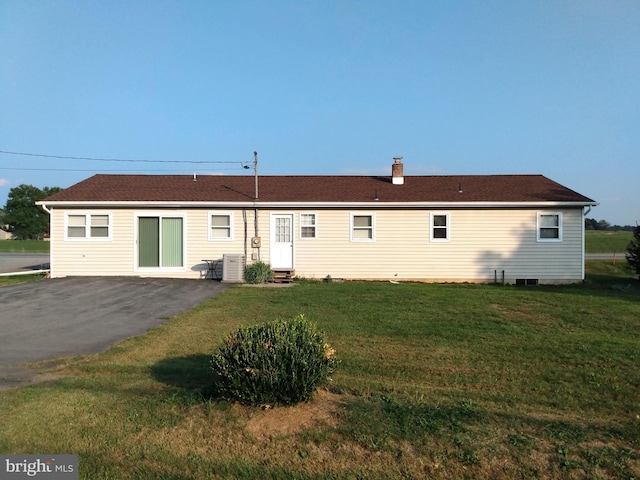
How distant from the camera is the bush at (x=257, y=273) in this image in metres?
15.8

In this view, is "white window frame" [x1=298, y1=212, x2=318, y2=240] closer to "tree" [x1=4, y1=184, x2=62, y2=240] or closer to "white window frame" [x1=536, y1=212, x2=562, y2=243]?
"white window frame" [x1=536, y1=212, x2=562, y2=243]

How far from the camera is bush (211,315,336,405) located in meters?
4.37

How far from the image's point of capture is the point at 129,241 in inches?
663

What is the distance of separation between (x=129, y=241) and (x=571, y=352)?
1434cm

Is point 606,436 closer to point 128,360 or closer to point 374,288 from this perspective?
point 128,360

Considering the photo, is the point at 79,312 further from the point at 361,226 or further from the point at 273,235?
the point at 361,226

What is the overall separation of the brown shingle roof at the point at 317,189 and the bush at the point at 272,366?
487 inches

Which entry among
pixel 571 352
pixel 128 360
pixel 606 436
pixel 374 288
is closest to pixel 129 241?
pixel 374 288

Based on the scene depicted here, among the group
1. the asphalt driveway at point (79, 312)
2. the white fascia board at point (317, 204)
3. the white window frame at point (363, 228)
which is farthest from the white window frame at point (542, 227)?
the asphalt driveway at point (79, 312)

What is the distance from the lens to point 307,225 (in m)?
17.0

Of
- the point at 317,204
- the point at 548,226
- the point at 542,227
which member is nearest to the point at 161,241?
the point at 317,204

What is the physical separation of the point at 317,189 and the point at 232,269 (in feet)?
15.1

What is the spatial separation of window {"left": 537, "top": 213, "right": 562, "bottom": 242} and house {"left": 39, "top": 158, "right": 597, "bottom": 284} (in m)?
0.03

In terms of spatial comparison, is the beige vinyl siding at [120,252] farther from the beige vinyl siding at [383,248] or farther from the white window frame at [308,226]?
the white window frame at [308,226]
